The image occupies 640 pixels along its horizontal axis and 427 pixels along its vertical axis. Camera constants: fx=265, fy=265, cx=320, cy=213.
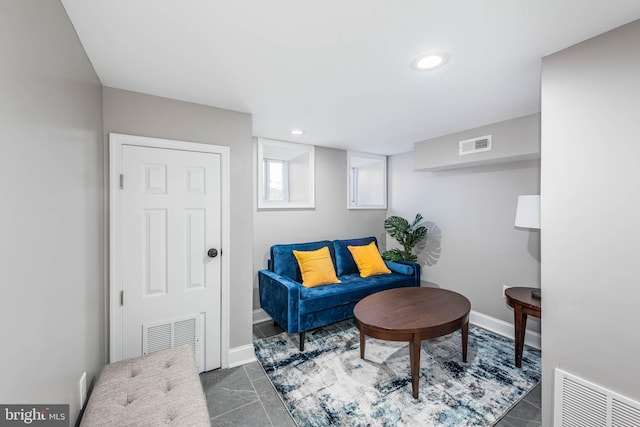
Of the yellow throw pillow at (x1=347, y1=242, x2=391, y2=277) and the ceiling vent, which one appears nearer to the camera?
the ceiling vent

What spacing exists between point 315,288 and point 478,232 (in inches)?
83.6

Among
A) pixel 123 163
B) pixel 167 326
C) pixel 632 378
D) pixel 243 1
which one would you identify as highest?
pixel 243 1

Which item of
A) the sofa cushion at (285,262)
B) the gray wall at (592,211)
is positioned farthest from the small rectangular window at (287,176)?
the gray wall at (592,211)

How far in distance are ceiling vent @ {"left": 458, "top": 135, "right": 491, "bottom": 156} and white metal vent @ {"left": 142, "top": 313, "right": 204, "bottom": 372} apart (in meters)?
3.14

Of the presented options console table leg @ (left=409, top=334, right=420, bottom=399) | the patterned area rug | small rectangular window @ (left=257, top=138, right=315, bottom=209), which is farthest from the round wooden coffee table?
small rectangular window @ (left=257, top=138, right=315, bottom=209)

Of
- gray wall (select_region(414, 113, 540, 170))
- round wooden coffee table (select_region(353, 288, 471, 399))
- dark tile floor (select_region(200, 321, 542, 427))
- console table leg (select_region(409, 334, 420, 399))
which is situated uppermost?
gray wall (select_region(414, 113, 540, 170))

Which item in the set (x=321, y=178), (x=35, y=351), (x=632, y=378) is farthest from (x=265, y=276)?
(x=632, y=378)

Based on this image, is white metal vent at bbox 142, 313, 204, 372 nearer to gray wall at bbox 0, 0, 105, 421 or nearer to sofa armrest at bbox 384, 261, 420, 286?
gray wall at bbox 0, 0, 105, 421

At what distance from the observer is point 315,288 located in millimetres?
2955

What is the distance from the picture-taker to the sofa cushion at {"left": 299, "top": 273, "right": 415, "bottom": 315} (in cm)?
271

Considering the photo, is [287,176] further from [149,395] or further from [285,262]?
[149,395]

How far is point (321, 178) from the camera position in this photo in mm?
3881

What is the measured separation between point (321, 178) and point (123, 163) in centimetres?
244

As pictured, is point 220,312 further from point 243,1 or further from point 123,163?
point 243,1
